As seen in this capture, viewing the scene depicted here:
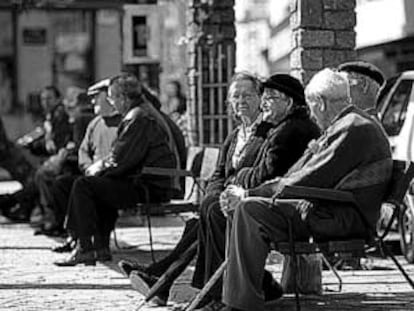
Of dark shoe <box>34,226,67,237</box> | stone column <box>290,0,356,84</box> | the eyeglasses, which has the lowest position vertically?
dark shoe <box>34,226,67,237</box>

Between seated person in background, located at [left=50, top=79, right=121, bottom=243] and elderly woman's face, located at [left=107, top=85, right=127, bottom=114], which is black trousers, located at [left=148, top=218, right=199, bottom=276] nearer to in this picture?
elderly woman's face, located at [left=107, top=85, right=127, bottom=114]

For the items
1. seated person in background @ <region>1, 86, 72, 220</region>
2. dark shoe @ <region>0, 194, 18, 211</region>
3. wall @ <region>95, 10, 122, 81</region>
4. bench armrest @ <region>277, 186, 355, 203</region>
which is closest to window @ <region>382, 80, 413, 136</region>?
seated person in background @ <region>1, 86, 72, 220</region>

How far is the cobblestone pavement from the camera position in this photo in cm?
831

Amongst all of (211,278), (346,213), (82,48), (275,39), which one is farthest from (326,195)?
(275,39)

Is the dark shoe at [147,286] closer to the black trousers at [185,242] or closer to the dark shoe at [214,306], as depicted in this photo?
the black trousers at [185,242]

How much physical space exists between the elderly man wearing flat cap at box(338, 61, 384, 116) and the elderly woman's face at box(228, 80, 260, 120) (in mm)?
834

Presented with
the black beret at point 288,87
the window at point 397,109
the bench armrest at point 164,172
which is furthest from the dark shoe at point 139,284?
the window at point 397,109

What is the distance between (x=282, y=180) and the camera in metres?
7.45

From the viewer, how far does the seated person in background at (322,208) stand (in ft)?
23.3

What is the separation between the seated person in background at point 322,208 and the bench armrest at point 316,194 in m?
0.05

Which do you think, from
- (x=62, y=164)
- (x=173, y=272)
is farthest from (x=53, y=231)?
(x=173, y=272)

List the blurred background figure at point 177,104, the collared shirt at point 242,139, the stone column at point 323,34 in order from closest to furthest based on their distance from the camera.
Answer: the collared shirt at point 242,139
the stone column at point 323,34
the blurred background figure at point 177,104

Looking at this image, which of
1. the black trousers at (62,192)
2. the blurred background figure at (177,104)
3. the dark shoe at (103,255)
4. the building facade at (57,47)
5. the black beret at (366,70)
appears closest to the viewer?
the black beret at (366,70)

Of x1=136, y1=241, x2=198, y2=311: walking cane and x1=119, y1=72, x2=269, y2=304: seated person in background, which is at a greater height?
x1=119, y1=72, x2=269, y2=304: seated person in background
